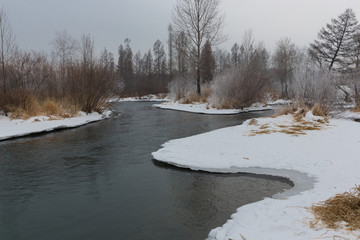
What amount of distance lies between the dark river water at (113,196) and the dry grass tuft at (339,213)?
109 cm

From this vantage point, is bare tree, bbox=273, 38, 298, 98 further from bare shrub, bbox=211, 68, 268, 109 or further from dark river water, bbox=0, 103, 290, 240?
dark river water, bbox=0, 103, 290, 240

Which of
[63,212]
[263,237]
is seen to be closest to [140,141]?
[63,212]

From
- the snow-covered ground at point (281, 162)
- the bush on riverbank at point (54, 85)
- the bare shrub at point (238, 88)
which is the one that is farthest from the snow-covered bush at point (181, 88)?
the snow-covered ground at point (281, 162)

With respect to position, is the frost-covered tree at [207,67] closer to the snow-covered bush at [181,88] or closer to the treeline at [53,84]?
the snow-covered bush at [181,88]

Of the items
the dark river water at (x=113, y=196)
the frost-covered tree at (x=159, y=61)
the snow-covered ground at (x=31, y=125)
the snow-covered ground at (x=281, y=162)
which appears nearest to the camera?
the snow-covered ground at (x=281, y=162)

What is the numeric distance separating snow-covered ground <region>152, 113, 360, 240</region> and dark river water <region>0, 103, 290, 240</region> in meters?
0.33

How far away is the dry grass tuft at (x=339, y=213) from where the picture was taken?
2.64 meters

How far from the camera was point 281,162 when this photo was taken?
18.0 feet

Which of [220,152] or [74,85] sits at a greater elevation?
[74,85]

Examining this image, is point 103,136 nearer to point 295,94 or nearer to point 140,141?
point 140,141

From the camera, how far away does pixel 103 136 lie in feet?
31.8

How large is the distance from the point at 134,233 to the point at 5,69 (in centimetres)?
1411

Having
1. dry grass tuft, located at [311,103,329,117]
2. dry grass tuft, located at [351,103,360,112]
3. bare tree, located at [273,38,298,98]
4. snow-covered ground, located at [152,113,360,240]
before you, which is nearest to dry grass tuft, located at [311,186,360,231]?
snow-covered ground, located at [152,113,360,240]

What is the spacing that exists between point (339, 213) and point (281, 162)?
268 cm
